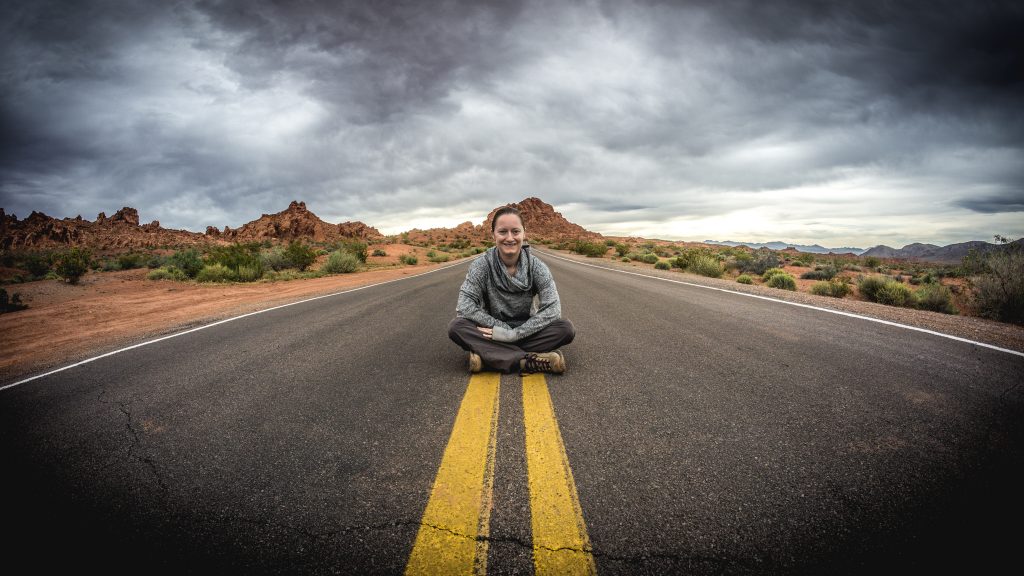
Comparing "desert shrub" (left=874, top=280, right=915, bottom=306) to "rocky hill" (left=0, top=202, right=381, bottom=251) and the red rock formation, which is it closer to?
"rocky hill" (left=0, top=202, right=381, bottom=251)

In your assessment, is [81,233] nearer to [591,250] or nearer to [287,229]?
[287,229]

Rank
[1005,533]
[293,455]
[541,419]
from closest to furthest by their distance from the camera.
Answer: [1005,533] → [293,455] → [541,419]

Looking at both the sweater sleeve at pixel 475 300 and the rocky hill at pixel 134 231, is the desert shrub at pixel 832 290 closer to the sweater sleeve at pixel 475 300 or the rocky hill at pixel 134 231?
the sweater sleeve at pixel 475 300

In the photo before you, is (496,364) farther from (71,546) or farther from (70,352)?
(70,352)

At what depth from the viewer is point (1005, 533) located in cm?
127

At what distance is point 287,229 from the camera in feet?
185

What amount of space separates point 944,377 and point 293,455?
180 inches

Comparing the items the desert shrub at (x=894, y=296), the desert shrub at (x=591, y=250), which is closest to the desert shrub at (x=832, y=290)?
the desert shrub at (x=894, y=296)

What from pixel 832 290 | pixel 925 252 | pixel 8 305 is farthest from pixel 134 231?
pixel 925 252

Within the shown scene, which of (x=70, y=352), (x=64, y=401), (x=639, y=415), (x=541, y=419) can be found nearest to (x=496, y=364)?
(x=541, y=419)

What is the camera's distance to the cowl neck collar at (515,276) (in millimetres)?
3277

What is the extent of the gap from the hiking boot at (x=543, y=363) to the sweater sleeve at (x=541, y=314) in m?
0.21

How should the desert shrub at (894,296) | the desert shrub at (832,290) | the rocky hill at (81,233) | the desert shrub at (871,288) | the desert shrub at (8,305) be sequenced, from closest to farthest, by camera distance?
the desert shrub at (8,305)
the desert shrub at (894,296)
the desert shrub at (871,288)
the desert shrub at (832,290)
the rocky hill at (81,233)

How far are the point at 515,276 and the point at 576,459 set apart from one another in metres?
1.88
